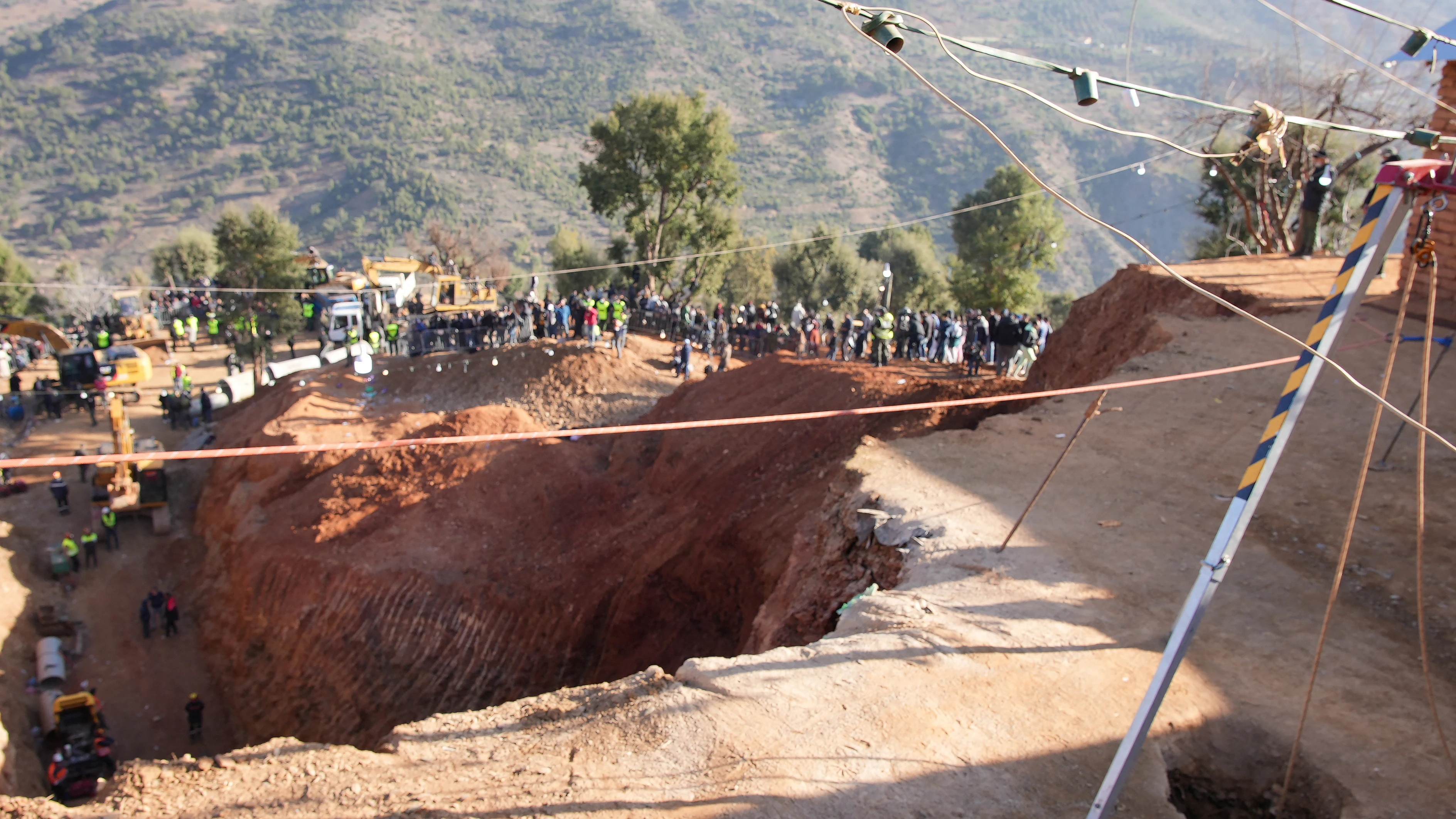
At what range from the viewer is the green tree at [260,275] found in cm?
3772

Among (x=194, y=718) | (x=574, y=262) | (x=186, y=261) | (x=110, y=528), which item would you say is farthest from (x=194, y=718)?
(x=186, y=261)

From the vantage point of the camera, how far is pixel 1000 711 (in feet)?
21.8

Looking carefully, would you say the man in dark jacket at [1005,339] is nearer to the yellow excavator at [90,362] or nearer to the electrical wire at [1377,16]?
the electrical wire at [1377,16]

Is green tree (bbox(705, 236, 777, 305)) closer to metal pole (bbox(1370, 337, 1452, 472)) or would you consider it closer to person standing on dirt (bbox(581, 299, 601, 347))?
person standing on dirt (bbox(581, 299, 601, 347))

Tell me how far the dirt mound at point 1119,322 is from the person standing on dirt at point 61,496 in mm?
26183

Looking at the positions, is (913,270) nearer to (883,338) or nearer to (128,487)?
(883,338)

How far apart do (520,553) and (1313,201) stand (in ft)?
55.0

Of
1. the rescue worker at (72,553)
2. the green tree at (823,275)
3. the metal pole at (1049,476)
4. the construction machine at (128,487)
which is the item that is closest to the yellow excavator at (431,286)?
the construction machine at (128,487)

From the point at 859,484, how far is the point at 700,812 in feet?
20.8

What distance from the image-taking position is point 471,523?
18.8m

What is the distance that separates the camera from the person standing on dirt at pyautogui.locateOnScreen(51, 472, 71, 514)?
24781 millimetres

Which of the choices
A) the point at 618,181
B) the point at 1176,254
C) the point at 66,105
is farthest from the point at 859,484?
the point at 66,105

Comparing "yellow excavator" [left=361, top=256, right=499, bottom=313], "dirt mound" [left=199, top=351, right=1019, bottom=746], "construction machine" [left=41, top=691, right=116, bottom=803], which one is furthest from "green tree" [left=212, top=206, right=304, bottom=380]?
"construction machine" [left=41, top=691, right=116, bottom=803]

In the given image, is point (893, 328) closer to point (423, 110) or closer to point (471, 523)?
point (471, 523)
